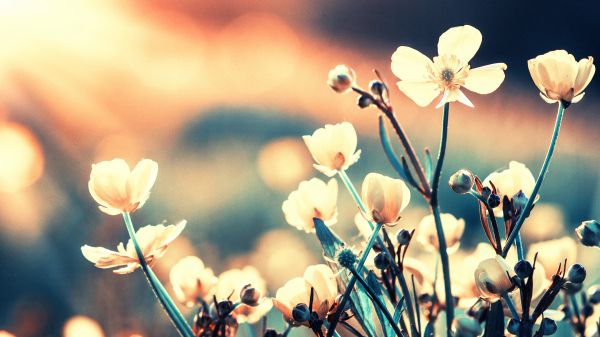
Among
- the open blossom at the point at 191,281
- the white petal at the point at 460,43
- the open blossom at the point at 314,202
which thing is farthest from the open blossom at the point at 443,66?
the open blossom at the point at 191,281

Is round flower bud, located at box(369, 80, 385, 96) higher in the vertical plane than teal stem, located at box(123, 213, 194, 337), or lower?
higher

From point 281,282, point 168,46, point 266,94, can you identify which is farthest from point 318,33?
point 281,282

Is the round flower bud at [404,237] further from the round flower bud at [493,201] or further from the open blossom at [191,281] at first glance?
the open blossom at [191,281]

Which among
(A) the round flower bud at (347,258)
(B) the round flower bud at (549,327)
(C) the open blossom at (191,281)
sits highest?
(A) the round flower bud at (347,258)

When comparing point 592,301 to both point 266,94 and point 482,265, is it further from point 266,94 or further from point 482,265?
point 266,94

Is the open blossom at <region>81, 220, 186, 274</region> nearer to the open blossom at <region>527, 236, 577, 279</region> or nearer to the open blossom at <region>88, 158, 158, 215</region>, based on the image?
the open blossom at <region>88, 158, 158, 215</region>

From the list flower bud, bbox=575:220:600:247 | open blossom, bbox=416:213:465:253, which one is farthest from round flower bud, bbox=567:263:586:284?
open blossom, bbox=416:213:465:253
